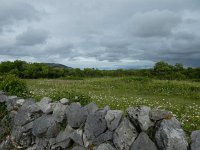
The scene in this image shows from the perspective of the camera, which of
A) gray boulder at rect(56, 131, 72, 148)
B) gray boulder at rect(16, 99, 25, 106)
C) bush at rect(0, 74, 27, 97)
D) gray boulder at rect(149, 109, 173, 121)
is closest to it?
gray boulder at rect(149, 109, 173, 121)

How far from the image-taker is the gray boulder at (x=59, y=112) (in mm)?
8945

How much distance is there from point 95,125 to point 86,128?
0.33m

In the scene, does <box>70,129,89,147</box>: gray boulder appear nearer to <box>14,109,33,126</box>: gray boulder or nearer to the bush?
<box>14,109,33,126</box>: gray boulder

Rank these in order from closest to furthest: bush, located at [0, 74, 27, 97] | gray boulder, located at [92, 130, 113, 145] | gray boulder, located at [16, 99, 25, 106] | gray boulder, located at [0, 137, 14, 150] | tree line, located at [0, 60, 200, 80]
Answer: gray boulder, located at [92, 130, 113, 145], gray boulder, located at [0, 137, 14, 150], gray boulder, located at [16, 99, 25, 106], bush, located at [0, 74, 27, 97], tree line, located at [0, 60, 200, 80]

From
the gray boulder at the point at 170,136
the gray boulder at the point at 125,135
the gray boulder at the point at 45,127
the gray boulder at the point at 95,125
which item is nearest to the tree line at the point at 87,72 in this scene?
the gray boulder at the point at 45,127

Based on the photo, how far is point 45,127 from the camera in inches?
354

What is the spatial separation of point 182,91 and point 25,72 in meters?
17.5

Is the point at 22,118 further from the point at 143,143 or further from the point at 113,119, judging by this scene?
the point at 143,143

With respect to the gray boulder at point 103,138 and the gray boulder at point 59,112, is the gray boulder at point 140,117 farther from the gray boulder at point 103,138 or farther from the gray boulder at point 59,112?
the gray boulder at point 59,112

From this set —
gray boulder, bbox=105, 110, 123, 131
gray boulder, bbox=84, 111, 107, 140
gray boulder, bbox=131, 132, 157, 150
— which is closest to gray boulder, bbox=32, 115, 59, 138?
gray boulder, bbox=84, 111, 107, 140

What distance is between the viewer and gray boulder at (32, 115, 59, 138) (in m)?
8.93

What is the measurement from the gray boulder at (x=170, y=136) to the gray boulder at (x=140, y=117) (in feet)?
0.72

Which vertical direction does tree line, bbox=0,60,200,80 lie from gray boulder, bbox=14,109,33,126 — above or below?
above

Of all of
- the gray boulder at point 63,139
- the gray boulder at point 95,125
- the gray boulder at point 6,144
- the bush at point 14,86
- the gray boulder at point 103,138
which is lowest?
the gray boulder at point 6,144
